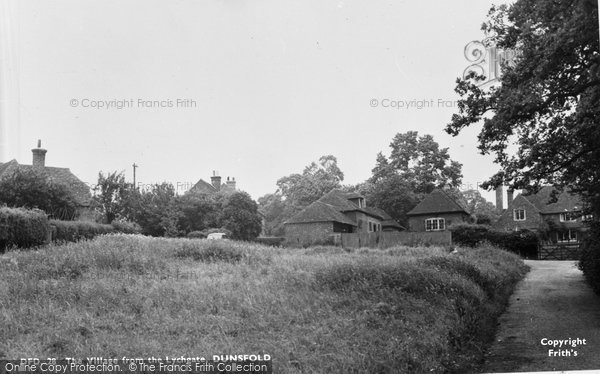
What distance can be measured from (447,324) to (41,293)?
673 centimetres

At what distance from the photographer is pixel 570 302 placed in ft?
36.6

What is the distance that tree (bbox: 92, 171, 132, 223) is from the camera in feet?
38.4

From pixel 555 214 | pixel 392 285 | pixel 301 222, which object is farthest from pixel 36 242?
pixel 555 214

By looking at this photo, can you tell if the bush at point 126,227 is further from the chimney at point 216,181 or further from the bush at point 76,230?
the chimney at point 216,181

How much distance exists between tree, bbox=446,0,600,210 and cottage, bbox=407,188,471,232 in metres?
1.14

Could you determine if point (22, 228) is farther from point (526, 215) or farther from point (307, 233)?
point (526, 215)

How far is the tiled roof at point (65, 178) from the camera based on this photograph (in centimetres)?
900

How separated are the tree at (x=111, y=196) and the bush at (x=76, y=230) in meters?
0.44

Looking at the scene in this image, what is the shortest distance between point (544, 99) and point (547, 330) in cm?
456

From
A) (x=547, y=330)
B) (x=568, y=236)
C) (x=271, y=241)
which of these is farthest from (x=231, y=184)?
(x=568, y=236)

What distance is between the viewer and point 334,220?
12141 mm

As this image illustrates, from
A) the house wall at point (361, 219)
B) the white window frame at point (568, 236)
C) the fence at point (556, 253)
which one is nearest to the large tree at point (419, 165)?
the house wall at point (361, 219)

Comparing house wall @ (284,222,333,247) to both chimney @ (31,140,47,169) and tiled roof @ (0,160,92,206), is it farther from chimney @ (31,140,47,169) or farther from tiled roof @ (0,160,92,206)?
chimney @ (31,140,47,169)

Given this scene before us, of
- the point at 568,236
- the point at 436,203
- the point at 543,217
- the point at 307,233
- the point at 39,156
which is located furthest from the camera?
the point at 568,236
